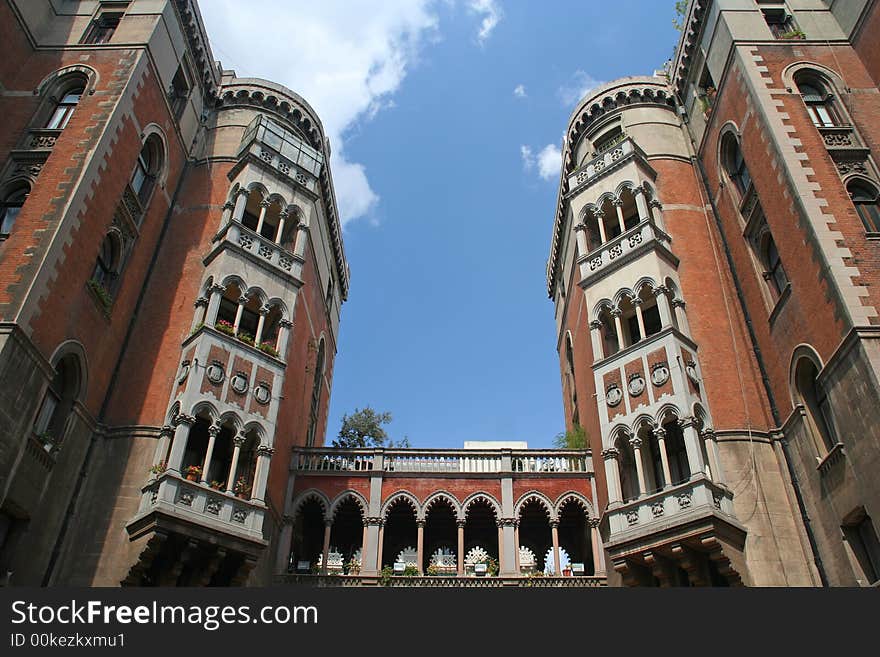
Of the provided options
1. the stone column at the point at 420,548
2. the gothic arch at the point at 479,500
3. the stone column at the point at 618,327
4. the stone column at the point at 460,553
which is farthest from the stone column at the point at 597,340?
the stone column at the point at 420,548

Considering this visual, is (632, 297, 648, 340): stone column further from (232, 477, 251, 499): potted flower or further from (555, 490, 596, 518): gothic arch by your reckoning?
A: (232, 477, 251, 499): potted flower

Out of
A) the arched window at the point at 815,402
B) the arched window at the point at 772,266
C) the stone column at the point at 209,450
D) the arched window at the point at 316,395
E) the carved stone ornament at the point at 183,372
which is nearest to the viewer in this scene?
the arched window at the point at 815,402

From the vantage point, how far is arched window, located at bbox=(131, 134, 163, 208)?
2881 cm

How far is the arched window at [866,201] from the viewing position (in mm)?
22500

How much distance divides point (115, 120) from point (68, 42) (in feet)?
21.5

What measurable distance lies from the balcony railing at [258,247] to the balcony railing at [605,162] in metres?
13.3

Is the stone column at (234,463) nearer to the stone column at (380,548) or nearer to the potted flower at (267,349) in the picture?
the potted flower at (267,349)

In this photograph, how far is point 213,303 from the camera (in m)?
26.3

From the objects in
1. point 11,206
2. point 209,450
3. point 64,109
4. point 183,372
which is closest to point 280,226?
point 183,372

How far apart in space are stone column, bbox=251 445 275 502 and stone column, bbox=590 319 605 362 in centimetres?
1255

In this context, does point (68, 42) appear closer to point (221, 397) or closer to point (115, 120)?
point (115, 120)

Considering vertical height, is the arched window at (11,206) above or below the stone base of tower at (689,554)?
above

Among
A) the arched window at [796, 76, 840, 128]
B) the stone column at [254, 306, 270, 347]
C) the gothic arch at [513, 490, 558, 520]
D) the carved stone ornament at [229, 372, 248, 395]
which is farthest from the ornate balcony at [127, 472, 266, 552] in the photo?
the arched window at [796, 76, 840, 128]

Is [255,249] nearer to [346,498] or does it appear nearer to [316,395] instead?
[346,498]
